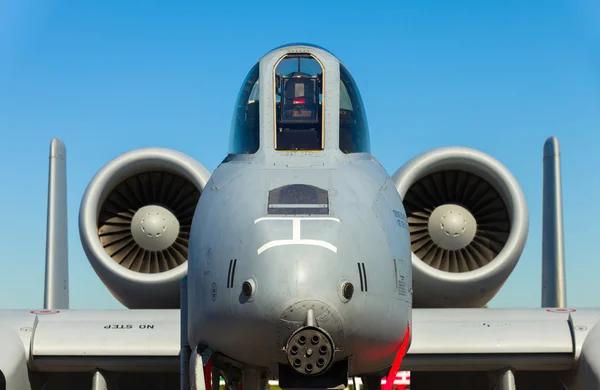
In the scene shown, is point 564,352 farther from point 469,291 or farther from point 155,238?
point 155,238

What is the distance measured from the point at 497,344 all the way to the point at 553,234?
11.9 ft

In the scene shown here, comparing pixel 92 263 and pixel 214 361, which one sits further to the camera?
pixel 92 263

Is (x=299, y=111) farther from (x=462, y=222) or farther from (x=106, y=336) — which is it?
(x=462, y=222)

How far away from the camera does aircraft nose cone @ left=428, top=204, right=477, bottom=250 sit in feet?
36.8

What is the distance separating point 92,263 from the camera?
447 inches

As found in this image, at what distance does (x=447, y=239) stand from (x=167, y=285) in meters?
3.24

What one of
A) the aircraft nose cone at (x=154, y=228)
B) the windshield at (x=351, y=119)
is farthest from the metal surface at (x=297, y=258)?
the aircraft nose cone at (x=154, y=228)

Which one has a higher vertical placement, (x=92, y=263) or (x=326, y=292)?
(x=92, y=263)

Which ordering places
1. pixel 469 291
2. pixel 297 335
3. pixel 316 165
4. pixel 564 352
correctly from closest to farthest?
pixel 297 335 < pixel 316 165 < pixel 564 352 < pixel 469 291

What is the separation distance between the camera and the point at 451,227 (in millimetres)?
11227

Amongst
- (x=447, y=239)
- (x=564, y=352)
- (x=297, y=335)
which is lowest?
(x=297, y=335)

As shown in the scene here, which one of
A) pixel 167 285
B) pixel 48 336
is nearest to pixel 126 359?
pixel 48 336

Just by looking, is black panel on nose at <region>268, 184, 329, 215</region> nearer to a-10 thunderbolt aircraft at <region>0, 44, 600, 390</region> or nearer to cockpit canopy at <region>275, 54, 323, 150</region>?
a-10 thunderbolt aircraft at <region>0, 44, 600, 390</region>

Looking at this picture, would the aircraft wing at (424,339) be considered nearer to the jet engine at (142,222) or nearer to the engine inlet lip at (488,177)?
the jet engine at (142,222)
